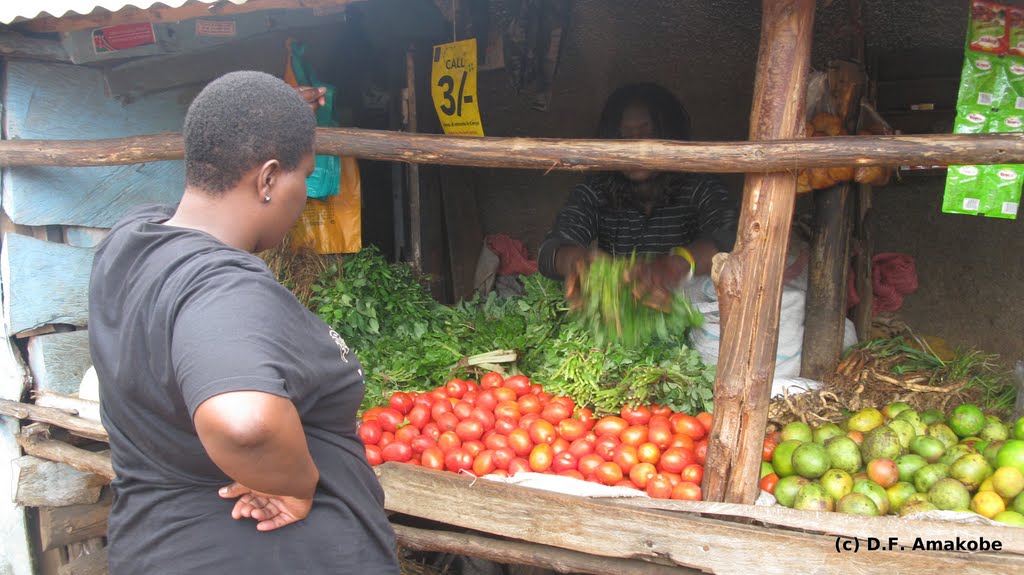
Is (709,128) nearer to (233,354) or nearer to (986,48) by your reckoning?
(986,48)

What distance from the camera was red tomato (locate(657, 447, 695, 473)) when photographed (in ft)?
10.0

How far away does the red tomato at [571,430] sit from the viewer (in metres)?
3.37

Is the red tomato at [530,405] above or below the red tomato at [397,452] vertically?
above

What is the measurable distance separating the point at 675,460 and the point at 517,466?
0.68 metres

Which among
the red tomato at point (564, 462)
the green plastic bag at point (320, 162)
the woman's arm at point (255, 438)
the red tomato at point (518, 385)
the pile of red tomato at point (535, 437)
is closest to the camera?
the woman's arm at point (255, 438)

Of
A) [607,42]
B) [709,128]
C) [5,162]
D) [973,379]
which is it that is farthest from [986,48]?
[5,162]

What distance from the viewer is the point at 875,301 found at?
4555 millimetres

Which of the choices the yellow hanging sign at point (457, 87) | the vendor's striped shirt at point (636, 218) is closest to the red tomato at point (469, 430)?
the vendor's striped shirt at point (636, 218)

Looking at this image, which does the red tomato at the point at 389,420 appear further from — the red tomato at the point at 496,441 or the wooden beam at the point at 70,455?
the wooden beam at the point at 70,455

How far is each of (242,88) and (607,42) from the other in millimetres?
4439

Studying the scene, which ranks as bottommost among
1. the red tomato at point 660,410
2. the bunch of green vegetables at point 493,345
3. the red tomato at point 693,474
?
the red tomato at point 693,474

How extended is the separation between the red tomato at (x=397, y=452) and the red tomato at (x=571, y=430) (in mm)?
722

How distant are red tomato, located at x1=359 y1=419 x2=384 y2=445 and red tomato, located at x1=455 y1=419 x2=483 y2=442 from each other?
0.41 metres

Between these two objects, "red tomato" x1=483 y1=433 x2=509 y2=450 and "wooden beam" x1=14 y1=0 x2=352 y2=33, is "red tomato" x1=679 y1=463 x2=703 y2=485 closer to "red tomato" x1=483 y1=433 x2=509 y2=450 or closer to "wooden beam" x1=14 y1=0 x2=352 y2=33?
"red tomato" x1=483 y1=433 x2=509 y2=450
